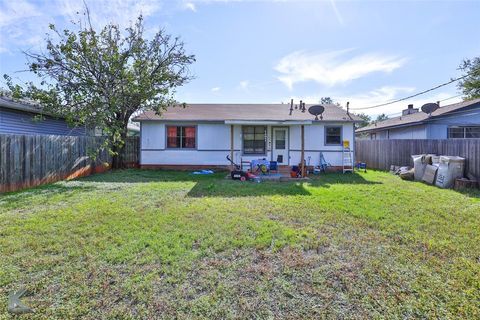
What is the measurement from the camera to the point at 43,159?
26.5ft

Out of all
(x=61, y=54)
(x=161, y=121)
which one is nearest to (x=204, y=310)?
(x=161, y=121)

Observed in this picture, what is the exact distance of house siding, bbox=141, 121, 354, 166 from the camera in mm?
12500

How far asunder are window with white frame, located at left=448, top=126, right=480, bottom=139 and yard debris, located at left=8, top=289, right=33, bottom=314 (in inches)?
716

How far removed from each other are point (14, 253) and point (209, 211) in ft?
9.81

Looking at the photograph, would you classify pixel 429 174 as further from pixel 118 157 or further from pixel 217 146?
pixel 118 157

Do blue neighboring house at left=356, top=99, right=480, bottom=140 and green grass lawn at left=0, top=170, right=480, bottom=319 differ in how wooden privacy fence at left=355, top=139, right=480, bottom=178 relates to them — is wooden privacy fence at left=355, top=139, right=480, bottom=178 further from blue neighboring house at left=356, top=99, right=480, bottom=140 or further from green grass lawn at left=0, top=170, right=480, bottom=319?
green grass lawn at left=0, top=170, right=480, bottom=319

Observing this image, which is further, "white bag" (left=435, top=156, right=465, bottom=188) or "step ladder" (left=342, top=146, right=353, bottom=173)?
"step ladder" (left=342, top=146, right=353, bottom=173)

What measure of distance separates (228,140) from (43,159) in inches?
295

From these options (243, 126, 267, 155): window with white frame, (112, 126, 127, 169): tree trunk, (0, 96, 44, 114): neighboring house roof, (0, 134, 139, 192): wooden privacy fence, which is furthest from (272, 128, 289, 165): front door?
(0, 96, 44, 114): neighboring house roof

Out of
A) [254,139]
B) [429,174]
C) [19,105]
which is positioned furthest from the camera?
[254,139]

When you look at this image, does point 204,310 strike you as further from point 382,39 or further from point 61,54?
point 382,39

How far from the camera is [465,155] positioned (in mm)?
8523

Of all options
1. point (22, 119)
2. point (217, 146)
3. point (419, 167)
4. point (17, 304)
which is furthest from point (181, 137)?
point (17, 304)

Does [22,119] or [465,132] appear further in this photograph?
[465,132]
